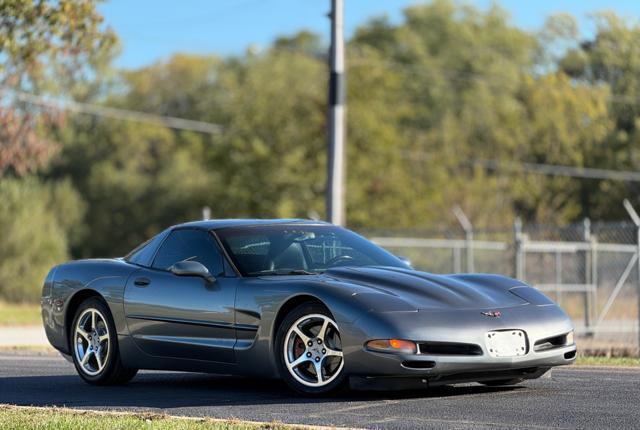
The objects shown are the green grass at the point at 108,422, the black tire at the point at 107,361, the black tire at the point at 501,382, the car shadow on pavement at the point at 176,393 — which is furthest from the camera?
the black tire at the point at 107,361

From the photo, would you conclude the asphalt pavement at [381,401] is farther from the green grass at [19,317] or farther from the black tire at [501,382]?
the green grass at [19,317]

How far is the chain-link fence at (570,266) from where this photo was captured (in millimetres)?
19812

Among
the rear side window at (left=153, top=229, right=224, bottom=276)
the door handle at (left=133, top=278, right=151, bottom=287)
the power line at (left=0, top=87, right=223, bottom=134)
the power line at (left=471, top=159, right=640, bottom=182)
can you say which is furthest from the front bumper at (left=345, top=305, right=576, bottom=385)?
the power line at (left=471, top=159, right=640, bottom=182)

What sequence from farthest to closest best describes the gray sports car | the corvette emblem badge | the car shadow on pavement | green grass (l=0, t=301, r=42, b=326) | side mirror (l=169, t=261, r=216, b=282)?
1. green grass (l=0, t=301, r=42, b=326)
2. side mirror (l=169, t=261, r=216, b=282)
3. the car shadow on pavement
4. the corvette emblem badge
5. the gray sports car

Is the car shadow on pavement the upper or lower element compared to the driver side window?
lower

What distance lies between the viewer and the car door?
9.63 meters

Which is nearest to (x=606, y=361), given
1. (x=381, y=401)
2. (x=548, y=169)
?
(x=381, y=401)

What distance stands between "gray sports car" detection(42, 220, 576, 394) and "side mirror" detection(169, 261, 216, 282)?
12 mm

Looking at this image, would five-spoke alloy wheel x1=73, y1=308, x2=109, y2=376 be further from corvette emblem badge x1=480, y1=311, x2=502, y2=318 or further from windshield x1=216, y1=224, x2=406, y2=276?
corvette emblem badge x1=480, y1=311, x2=502, y2=318

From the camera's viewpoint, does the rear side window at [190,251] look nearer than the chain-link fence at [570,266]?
Yes

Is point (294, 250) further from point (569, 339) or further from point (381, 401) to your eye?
point (569, 339)

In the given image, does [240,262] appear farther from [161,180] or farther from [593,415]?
[161,180]

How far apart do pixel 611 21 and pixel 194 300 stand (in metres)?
36.3

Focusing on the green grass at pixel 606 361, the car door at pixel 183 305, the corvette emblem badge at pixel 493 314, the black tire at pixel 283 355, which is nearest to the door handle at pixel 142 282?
the car door at pixel 183 305
